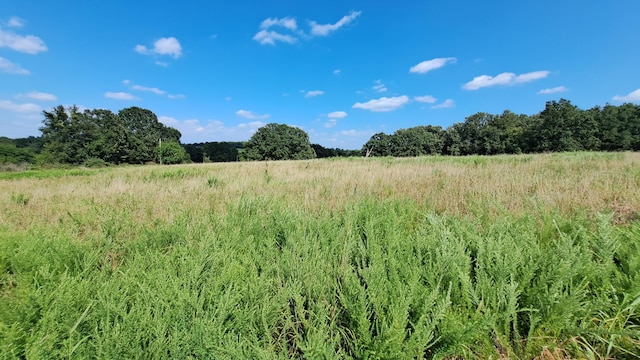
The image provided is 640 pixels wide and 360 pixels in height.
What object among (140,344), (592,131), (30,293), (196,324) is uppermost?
(592,131)

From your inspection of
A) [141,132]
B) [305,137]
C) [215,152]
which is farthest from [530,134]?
[141,132]

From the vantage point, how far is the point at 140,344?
1471 mm

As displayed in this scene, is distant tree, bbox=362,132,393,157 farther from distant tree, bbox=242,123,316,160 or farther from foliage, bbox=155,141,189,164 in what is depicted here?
foliage, bbox=155,141,189,164

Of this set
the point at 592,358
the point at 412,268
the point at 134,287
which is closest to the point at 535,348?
the point at 592,358

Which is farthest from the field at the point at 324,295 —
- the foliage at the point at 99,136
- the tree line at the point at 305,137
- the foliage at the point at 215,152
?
the foliage at the point at 215,152

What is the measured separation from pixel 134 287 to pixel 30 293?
551mm

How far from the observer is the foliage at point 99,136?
46500mm

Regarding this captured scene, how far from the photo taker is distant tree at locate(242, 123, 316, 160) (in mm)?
66000

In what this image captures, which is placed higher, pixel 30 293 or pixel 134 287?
pixel 30 293

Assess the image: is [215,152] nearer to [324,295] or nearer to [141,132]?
[141,132]

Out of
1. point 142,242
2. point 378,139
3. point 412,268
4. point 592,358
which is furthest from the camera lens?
point 378,139

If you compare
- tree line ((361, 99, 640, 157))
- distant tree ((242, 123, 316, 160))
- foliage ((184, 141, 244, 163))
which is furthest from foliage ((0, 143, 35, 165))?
tree line ((361, 99, 640, 157))

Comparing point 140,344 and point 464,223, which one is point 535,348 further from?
point 140,344

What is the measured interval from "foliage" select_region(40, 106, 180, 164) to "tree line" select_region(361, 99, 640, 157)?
50834 mm
